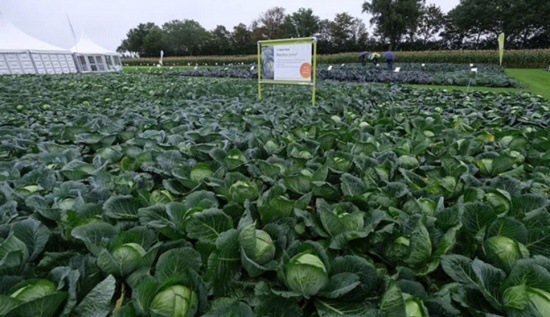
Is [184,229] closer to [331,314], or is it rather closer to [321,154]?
[331,314]

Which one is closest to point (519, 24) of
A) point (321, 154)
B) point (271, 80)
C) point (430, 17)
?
point (430, 17)

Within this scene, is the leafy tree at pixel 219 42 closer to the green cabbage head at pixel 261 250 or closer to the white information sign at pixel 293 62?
the white information sign at pixel 293 62

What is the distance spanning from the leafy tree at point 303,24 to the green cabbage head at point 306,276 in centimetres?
6943

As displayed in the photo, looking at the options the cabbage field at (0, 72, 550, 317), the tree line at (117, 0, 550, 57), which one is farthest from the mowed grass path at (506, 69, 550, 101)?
the tree line at (117, 0, 550, 57)

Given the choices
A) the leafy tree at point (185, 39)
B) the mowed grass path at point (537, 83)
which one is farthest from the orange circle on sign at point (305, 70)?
the leafy tree at point (185, 39)

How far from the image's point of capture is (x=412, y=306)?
930 millimetres

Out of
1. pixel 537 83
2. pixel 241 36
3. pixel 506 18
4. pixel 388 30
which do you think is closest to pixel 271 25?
pixel 241 36

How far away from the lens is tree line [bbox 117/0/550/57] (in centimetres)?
5594

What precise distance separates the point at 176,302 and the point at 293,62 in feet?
19.6

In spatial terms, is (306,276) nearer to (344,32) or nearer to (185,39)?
(344,32)

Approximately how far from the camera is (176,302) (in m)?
0.90

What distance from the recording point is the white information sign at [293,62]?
20.4 ft

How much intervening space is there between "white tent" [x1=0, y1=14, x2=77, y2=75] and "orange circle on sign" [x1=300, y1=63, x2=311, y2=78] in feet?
81.6

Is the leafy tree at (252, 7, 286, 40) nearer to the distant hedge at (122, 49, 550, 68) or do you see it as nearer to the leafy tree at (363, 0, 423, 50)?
the leafy tree at (363, 0, 423, 50)
